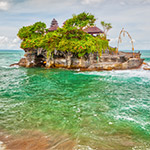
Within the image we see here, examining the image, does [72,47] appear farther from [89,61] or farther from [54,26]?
[54,26]

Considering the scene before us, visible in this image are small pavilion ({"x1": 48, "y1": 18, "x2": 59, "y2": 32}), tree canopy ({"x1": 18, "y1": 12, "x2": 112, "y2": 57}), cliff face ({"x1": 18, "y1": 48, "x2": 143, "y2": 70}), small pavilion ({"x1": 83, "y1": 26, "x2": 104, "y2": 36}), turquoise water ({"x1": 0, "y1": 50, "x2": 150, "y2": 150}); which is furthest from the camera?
small pavilion ({"x1": 48, "y1": 18, "x2": 59, "y2": 32})

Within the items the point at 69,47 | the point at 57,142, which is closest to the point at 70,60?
the point at 69,47

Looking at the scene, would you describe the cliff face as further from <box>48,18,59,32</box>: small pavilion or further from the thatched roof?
<box>48,18,59,32</box>: small pavilion

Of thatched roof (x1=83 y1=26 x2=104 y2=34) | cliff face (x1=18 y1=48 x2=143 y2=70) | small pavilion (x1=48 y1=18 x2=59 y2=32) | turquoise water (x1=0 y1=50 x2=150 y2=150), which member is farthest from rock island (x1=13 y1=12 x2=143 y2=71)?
turquoise water (x1=0 y1=50 x2=150 y2=150)

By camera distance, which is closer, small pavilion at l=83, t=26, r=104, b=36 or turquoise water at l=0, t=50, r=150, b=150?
turquoise water at l=0, t=50, r=150, b=150

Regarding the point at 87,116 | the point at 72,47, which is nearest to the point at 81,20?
the point at 72,47

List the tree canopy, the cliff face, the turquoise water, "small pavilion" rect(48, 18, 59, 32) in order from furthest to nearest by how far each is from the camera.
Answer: "small pavilion" rect(48, 18, 59, 32)
the cliff face
the tree canopy
the turquoise water

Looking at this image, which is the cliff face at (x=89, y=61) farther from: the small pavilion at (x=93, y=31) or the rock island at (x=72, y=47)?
the small pavilion at (x=93, y=31)

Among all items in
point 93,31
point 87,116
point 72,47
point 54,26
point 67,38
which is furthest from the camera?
point 54,26

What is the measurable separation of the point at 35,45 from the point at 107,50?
2006cm

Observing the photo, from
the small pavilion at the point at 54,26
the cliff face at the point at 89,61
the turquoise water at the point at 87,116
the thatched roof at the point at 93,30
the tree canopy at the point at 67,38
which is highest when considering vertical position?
the small pavilion at the point at 54,26

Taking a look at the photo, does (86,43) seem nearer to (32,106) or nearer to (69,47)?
(69,47)

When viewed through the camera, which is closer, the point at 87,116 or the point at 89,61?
the point at 87,116

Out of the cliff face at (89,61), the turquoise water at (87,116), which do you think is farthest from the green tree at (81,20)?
the turquoise water at (87,116)
